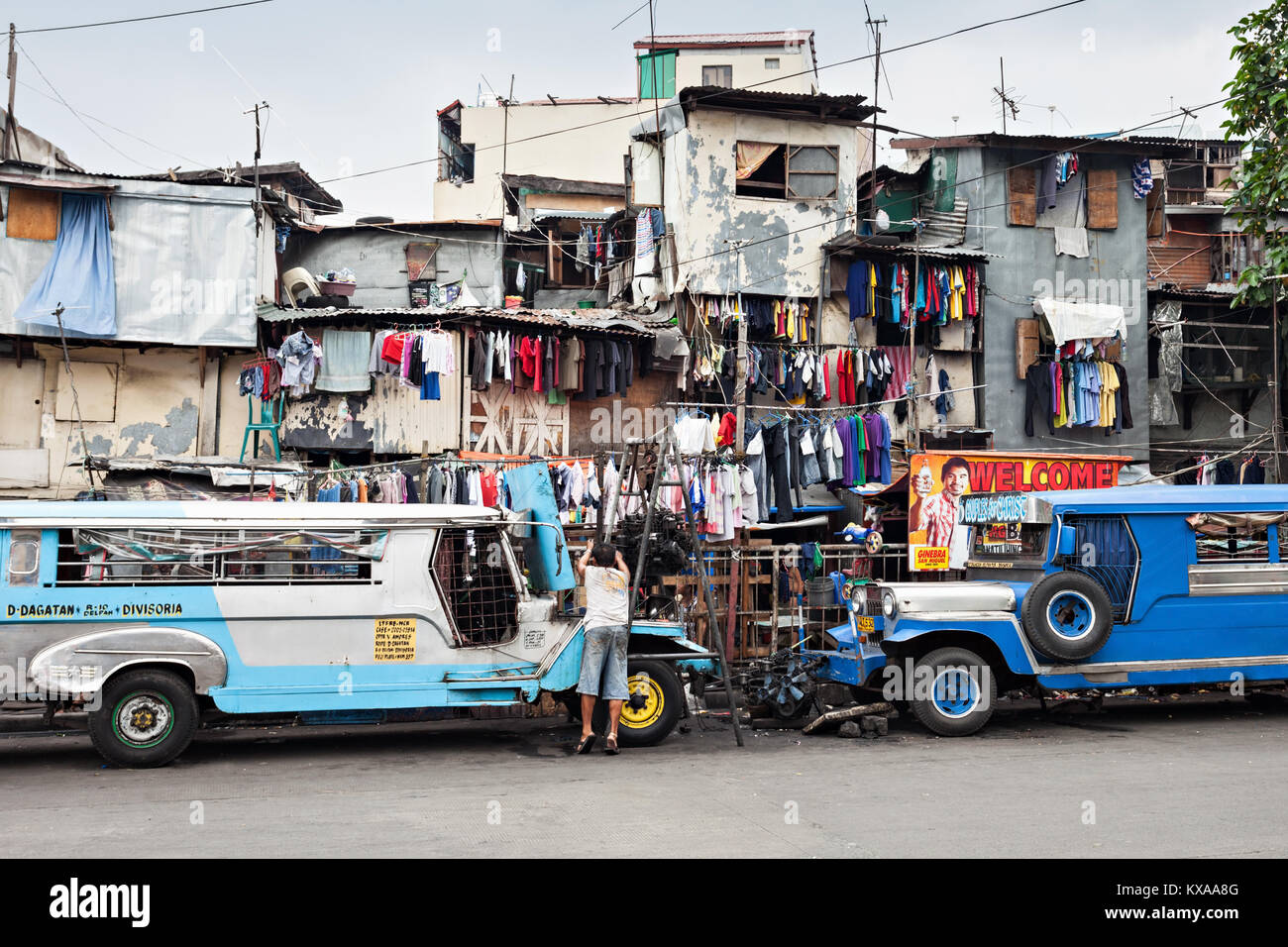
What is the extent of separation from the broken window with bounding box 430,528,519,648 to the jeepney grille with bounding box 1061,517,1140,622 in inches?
225

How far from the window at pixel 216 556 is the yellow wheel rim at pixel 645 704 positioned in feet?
8.78

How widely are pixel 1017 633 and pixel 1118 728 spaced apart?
161 cm

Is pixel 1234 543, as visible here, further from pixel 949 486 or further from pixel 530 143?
pixel 530 143

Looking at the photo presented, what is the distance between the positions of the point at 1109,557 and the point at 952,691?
7.23 ft

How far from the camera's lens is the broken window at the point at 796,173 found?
2048 cm

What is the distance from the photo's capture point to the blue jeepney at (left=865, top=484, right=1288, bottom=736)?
10.8 meters

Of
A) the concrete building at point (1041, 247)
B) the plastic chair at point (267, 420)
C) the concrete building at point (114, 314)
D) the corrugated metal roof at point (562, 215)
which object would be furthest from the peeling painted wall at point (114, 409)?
the concrete building at point (1041, 247)

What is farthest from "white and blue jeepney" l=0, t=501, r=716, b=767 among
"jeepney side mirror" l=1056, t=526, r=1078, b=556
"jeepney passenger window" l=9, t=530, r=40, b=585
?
"jeepney side mirror" l=1056, t=526, r=1078, b=556

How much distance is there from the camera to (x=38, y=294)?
1725cm

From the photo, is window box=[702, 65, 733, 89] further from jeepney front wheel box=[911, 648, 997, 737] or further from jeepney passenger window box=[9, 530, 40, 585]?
jeepney passenger window box=[9, 530, 40, 585]

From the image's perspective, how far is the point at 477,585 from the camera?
411 inches
